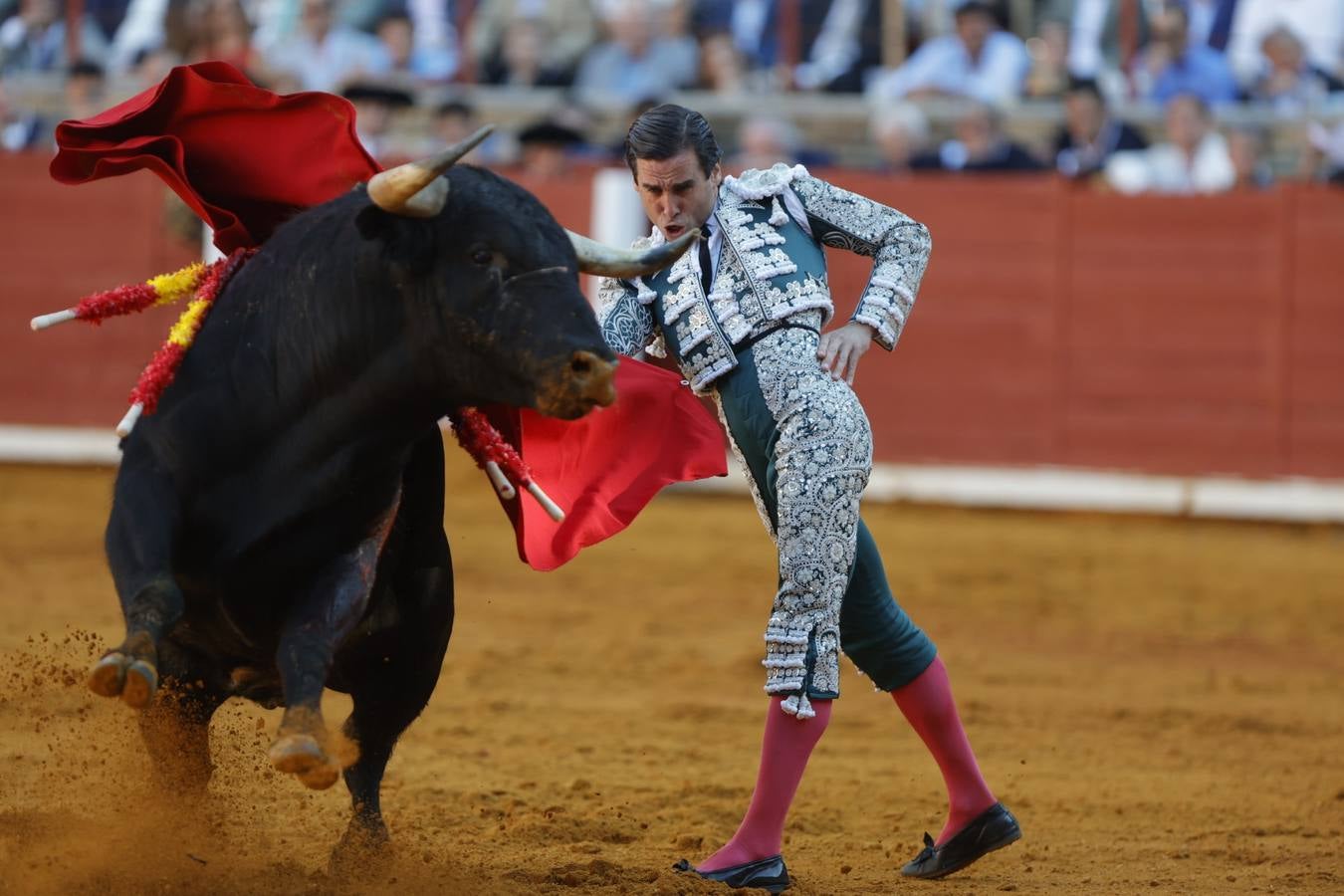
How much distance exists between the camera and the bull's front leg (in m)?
2.66

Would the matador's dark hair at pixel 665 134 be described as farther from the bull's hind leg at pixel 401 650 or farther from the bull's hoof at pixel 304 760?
the bull's hoof at pixel 304 760

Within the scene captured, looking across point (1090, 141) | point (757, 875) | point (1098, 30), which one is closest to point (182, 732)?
point (757, 875)

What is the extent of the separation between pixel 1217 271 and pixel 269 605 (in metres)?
7.07

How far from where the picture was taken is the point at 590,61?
1005cm

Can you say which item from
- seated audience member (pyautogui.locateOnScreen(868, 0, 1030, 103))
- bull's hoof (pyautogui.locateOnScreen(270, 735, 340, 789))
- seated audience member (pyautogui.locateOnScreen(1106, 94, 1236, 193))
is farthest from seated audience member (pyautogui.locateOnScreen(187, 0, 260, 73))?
bull's hoof (pyautogui.locateOnScreen(270, 735, 340, 789))

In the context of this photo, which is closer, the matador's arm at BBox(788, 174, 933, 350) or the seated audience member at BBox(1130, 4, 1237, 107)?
the matador's arm at BBox(788, 174, 933, 350)

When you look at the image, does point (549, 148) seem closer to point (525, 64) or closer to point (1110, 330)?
point (525, 64)

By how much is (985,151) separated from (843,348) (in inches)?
248

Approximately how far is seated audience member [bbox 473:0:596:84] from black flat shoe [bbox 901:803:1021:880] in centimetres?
710

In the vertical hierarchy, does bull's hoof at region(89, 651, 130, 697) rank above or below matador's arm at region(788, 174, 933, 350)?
below

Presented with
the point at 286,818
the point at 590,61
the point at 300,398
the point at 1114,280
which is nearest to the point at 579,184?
the point at 590,61

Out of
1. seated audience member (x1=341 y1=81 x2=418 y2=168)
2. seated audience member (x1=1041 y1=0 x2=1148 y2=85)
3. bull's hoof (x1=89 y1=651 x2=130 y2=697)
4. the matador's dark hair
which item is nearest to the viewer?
bull's hoof (x1=89 y1=651 x2=130 y2=697)

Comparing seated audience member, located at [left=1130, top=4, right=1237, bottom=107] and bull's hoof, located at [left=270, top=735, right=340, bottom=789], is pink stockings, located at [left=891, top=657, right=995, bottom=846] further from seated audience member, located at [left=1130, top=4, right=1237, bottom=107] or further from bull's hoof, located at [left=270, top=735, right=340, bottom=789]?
seated audience member, located at [left=1130, top=4, right=1237, bottom=107]

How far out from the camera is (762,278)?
11.1 ft
